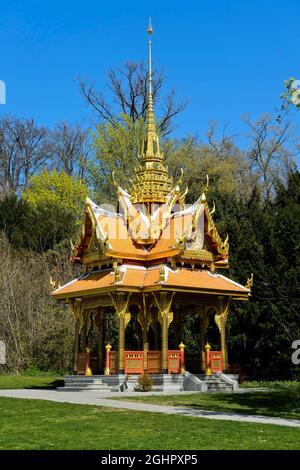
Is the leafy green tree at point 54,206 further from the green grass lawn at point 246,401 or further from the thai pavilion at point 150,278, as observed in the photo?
the green grass lawn at point 246,401

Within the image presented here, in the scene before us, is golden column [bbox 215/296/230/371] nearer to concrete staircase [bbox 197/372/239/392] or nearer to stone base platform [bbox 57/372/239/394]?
concrete staircase [bbox 197/372/239/392]

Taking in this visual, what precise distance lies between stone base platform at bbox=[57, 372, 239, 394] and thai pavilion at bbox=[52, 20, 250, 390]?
0.16 metres

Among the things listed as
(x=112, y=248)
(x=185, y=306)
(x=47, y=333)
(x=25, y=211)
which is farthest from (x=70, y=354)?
(x=25, y=211)

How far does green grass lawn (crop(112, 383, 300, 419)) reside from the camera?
631 inches

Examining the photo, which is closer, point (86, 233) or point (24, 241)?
point (86, 233)

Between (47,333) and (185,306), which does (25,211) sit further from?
(185,306)

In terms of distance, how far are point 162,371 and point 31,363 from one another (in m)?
14.0

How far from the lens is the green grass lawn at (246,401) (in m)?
16.0

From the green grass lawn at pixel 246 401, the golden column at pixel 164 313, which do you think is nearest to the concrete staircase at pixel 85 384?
the golden column at pixel 164 313

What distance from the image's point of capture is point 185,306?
28016 mm

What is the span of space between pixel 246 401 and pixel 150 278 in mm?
7222

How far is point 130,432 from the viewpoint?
1166cm

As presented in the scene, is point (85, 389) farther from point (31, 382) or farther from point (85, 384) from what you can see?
point (31, 382)

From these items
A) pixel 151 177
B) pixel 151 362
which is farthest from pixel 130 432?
pixel 151 177
